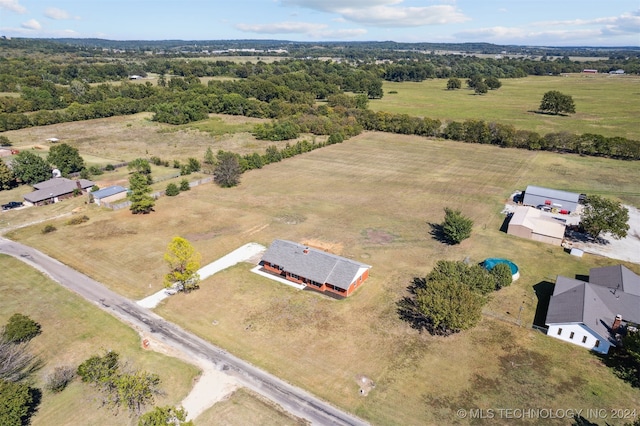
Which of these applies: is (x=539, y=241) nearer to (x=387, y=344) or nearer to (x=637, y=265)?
(x=637, y=265)

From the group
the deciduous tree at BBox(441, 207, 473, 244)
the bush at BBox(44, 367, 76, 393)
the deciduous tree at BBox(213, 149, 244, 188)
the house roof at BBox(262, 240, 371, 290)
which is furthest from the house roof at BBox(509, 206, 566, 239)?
the bush at BBox(44, 367, 76, 393)

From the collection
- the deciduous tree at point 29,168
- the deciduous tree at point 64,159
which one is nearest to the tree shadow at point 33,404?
the deciduous tree at point 29,168

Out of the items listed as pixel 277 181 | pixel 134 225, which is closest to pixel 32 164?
pixel 134 225

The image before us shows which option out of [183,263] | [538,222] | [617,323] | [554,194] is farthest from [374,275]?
[554,194]

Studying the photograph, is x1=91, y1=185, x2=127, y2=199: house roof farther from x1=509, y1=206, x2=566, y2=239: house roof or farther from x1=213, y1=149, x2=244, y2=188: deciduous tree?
x1=509, y1=206, x2=566, y2=239: house roof

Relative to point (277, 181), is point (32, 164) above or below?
above

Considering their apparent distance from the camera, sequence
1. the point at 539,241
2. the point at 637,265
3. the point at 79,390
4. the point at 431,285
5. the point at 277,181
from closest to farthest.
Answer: the point at 79,390 → the point at 431,285 → the point at 637,265 → the point at 539,241 → the point at 277,181
